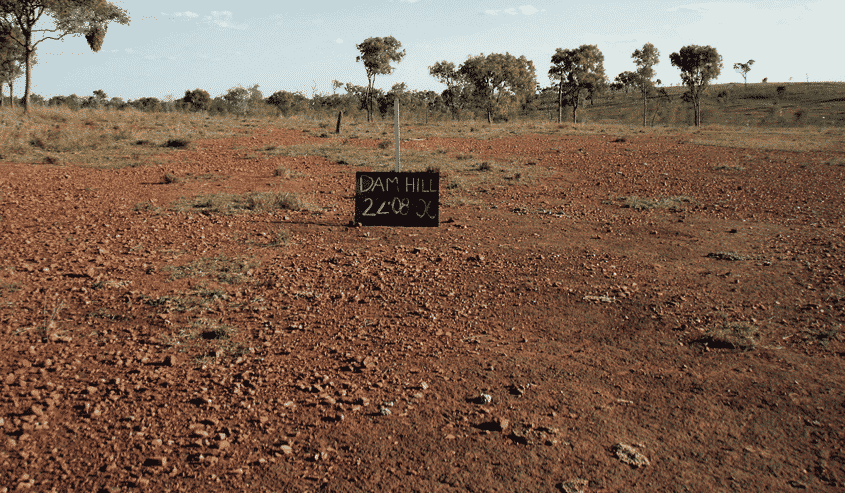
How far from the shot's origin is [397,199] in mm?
7141

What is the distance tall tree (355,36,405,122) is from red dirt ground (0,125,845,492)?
32.3 m

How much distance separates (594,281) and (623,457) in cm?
315

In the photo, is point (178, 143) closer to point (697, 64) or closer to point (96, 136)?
point (96, 136)

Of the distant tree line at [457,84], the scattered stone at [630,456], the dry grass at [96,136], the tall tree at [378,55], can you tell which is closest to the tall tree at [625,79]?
the distant tree line at [457,84]

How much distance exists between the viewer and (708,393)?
3.83 meters

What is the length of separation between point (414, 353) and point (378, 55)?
122 feet

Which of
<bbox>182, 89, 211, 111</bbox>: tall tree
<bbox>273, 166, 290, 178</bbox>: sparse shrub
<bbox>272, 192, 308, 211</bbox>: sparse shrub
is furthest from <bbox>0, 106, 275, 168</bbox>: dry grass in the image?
<bbox>182, 89, 211, 111</bbox>: tall tree

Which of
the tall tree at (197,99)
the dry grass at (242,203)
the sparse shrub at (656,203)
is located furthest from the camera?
the tall tree at (197,99)

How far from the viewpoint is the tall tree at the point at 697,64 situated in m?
42.2

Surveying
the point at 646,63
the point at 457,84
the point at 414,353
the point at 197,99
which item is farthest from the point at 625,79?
the point at 414,353

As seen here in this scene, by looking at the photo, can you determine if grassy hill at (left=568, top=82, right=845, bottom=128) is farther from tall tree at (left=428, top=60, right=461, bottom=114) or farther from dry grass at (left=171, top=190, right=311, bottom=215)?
dry grass at (left=171, top=190, right=311, bottom=215)

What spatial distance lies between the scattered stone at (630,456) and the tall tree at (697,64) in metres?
44.1

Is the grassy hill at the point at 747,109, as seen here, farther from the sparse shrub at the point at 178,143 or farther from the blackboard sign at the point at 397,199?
the blackboard sign at the point at 397,199

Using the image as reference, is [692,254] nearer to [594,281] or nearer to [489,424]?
[594,281]
